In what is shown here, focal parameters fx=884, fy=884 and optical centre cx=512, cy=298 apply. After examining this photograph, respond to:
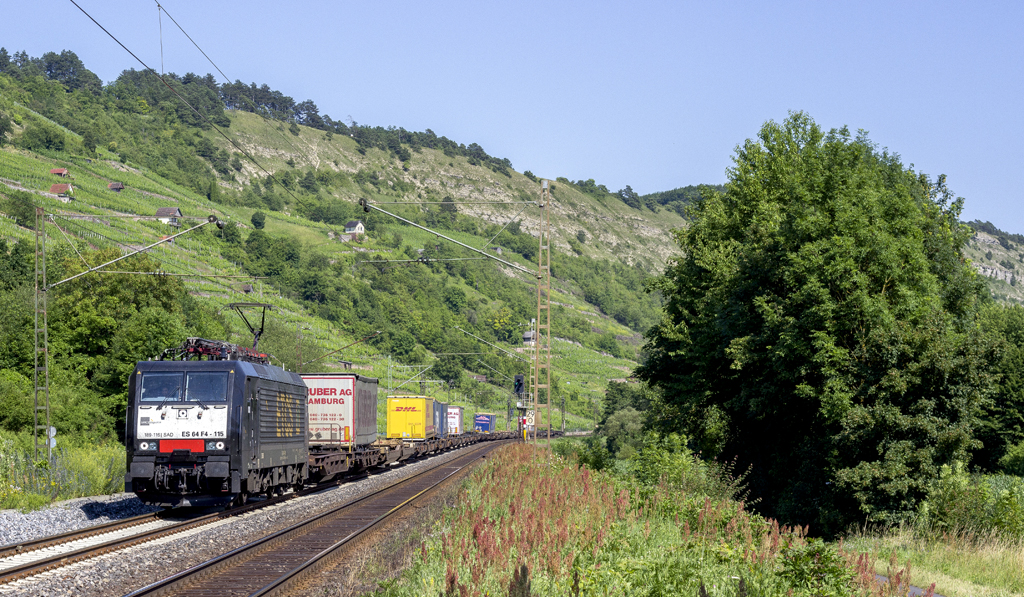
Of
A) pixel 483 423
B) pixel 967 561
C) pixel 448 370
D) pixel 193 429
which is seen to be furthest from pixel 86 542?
pixel 448 370

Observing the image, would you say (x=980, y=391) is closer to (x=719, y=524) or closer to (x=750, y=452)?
(x=750, y=452)

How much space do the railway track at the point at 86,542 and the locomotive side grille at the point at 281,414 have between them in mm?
2560

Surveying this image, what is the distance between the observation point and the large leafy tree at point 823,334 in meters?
30.8

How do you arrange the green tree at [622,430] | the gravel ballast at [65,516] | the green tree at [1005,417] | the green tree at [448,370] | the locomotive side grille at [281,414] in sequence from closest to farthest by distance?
the gravel ballast at [65,516] < the locomotive side grille at [281,414] < the green tree at [1005,417] < the green tree at [622,430] < the green tree at [448,370]

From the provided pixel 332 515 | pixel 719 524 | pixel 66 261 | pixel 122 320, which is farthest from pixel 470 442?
pixel 719 524

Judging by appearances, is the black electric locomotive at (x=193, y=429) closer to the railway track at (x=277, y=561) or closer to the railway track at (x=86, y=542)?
the railway track at (x=86, y=542)

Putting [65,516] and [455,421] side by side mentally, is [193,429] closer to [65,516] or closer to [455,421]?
[65,516]

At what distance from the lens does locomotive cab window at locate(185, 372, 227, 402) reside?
21016 mm

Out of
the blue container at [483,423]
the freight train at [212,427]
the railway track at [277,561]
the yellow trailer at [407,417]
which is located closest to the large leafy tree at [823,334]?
the yellow trailer at [407,417]

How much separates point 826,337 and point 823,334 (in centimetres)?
21

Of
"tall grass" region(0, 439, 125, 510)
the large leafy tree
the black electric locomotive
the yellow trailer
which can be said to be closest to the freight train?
the black electric locomotive

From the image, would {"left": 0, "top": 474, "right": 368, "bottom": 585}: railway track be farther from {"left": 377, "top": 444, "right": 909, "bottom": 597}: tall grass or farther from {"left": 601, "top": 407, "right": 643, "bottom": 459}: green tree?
{"left": 601, "top": 407, "right": 643, "bottom": 459}: green tree

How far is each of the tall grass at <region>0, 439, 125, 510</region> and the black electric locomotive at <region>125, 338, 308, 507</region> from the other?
10.2 ft

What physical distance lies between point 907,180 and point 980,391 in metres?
21.5
